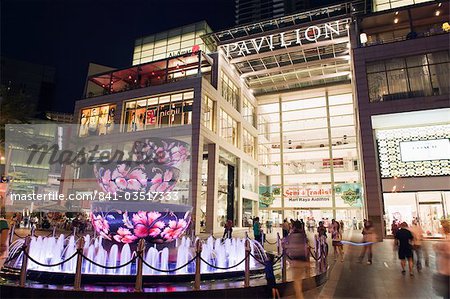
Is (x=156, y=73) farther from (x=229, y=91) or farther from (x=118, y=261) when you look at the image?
(x=118, y=261)

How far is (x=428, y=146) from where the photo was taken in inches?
855

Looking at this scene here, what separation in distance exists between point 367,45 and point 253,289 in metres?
24.2

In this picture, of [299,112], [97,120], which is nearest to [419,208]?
[299,112]

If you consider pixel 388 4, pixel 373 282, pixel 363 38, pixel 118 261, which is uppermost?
pixel 388 4

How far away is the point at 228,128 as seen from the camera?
33906 millimetres

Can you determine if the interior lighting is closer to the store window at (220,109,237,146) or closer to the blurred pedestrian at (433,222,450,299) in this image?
the store window at (220,109,237,146)

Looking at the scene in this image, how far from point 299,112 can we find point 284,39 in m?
14.8

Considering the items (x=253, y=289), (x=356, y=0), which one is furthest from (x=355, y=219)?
(x=253, y=289)

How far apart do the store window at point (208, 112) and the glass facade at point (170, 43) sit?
1154 cm

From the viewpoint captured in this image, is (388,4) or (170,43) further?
(170,43)

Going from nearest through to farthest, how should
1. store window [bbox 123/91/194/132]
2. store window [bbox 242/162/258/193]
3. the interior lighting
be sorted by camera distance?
the interior lighting → store window [bbox 123/91/194/132] → store window [bbox 242/162/258/193]

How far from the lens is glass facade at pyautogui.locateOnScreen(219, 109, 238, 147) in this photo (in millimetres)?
32156

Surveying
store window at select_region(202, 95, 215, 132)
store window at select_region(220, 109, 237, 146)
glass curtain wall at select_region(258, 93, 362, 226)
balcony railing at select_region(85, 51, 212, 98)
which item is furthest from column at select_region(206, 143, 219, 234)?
glass curtain wall at select_region(258, 93, 362, 226)

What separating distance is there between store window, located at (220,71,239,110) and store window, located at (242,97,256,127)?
2378 millimetres
